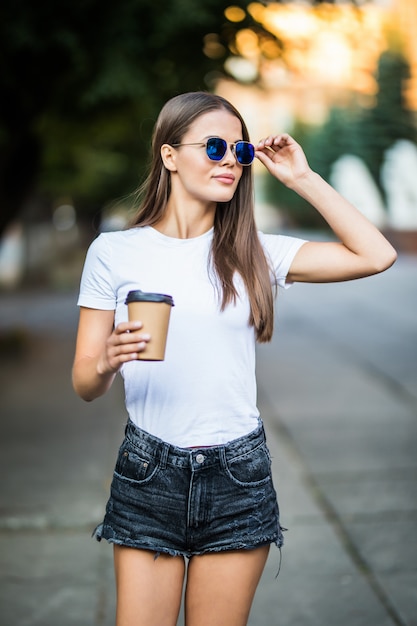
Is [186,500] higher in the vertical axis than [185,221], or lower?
lower

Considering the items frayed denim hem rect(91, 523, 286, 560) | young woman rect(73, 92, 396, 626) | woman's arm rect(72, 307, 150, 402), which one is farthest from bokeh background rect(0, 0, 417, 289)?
frayed denim hem rect(91, 523, 286, 560)

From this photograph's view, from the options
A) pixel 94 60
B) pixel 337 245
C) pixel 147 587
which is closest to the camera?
pixel 147 587

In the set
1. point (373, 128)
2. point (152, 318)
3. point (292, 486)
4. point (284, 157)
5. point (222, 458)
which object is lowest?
point (292, 486)

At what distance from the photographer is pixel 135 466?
2320 millimetres

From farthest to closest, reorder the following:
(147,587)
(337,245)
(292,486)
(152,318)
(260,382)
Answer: (260,382), (292,486), (337,245), (147,587), (152,318)

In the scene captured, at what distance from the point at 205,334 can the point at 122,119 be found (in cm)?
982

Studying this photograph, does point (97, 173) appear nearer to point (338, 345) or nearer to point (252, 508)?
point (338, 345)

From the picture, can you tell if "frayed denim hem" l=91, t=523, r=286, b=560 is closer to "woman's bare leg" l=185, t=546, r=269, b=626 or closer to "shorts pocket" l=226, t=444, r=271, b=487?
"woman's bare leg" l=185, t=546, r=269, b=626

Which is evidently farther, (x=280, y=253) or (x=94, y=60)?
(x=94, y=60)

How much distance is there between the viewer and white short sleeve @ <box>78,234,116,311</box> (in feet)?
7.78

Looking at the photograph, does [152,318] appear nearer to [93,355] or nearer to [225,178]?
[93,355]

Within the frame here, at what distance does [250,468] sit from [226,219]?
706mm

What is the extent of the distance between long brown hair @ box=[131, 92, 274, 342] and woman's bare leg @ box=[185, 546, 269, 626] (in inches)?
24.0

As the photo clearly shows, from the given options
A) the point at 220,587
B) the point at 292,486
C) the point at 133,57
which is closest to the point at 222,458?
the point at 220,587
